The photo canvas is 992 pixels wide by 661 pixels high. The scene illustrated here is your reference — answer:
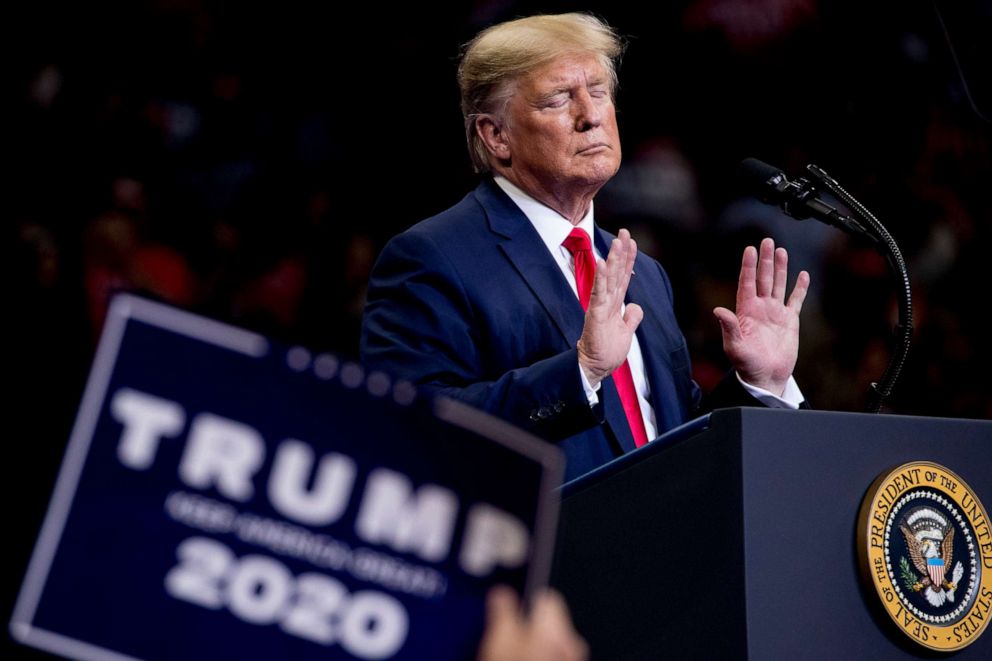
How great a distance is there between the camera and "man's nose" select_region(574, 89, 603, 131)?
1.91 metres

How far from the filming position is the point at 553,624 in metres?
0.63

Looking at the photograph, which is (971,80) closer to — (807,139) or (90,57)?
(807,139)

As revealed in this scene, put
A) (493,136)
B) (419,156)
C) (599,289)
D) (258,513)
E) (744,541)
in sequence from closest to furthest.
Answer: (258,513) → (744,541) → (599,289) → (493,136) → (419,156)

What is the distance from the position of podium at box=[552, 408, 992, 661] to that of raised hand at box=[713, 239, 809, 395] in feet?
1.45

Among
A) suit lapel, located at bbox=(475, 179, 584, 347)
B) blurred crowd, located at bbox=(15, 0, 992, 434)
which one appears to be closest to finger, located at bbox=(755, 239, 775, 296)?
suit lapel, located at bbox=(475, 179, 584, 347)

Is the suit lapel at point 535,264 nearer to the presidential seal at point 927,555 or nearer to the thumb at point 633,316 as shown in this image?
the thumb at point 633,316

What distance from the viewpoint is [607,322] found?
1.50 metres

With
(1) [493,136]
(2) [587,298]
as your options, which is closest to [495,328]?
(2) [587,298]

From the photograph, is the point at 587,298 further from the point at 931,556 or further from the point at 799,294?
the point at 931,556

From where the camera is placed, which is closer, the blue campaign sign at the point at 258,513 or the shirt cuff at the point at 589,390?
the blue campaign sign at the point at 258,513

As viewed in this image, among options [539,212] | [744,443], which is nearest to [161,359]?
[744,443]

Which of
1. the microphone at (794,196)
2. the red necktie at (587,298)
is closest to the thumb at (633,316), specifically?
the red necktie at (587,298)

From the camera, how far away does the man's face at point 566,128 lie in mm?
1897

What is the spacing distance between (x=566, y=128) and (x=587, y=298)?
291 mm
